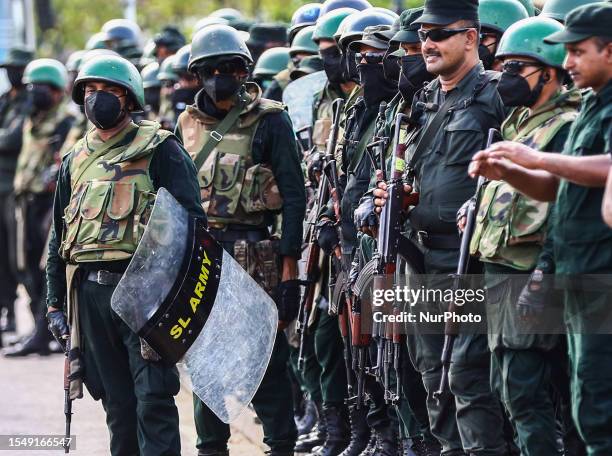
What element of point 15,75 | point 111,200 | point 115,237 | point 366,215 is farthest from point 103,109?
point 15,75

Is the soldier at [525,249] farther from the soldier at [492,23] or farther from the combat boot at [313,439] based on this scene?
the combat boot at [313,439]

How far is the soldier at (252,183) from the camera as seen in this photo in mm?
8516

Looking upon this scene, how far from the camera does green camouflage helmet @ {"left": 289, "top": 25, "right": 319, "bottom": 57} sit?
10781mm

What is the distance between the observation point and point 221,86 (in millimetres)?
8531

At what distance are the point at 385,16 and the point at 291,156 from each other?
0.98m

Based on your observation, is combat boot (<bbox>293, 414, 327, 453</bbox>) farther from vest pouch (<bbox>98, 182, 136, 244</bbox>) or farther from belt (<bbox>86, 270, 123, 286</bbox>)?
vest pouch (<bbox>98, 182, 136, 244</bbox>)

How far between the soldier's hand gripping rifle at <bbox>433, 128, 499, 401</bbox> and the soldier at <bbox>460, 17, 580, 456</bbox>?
0.14 ft

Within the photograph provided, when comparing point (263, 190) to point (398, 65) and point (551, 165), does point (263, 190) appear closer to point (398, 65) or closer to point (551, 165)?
point (398, 65)

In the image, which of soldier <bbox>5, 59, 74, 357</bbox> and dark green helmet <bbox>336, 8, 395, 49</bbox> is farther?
soldier <bbox>5, 59, 74, 357</bbox>

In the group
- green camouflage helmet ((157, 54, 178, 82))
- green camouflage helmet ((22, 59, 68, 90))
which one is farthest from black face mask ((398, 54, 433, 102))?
green camouflage helmet ((22, 59, 68, 90))

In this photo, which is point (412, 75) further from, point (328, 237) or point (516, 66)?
point (328, 237)

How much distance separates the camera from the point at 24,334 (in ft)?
50.6

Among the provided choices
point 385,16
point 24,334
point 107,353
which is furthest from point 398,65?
point 24,334

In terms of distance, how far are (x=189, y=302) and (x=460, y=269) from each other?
1.54 meters
